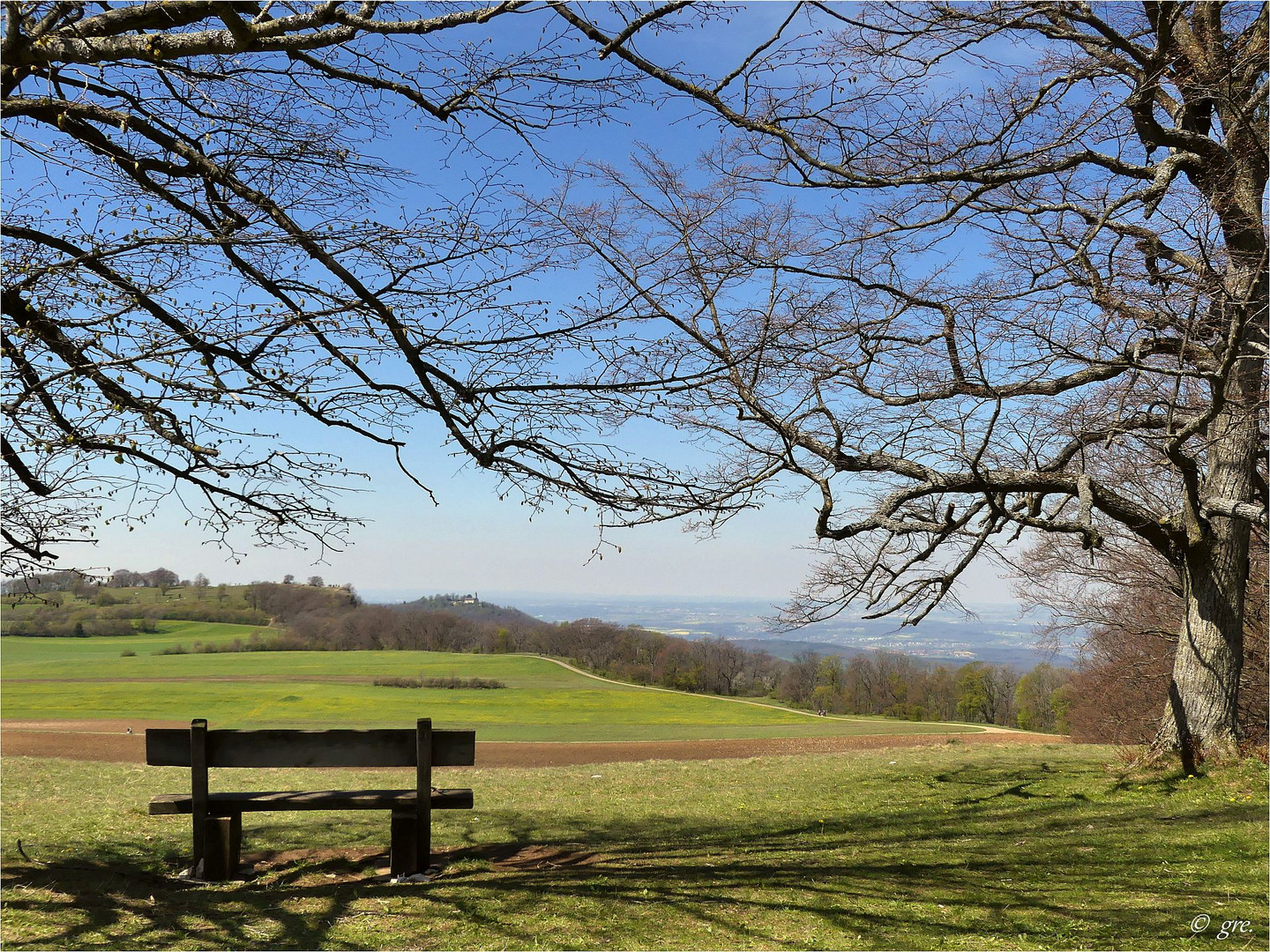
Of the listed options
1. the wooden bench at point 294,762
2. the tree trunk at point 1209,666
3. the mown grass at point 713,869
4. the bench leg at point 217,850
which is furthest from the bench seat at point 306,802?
the tree trunk at point 1209,666

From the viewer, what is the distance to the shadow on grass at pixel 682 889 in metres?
4.84

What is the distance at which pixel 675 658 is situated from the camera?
4019 centimetres

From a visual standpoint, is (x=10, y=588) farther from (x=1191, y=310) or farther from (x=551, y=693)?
(x=551, y=693)

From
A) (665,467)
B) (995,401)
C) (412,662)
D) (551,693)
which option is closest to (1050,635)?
(995,401)

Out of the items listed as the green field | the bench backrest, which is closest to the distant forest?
the green field

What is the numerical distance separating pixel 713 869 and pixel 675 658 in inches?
1354

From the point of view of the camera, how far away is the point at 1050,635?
17.6 metres

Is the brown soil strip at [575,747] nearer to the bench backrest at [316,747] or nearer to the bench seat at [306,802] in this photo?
the bench seat at [306,802]

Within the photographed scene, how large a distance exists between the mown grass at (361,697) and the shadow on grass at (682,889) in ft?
45.1

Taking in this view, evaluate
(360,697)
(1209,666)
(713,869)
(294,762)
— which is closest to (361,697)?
(360,697)

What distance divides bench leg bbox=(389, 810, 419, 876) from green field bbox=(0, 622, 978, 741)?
1522 centimetres

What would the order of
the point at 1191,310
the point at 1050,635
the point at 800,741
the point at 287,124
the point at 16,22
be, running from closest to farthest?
the point at 16,22, the point at 287,124, the point at 1191,310, the point at 1050,635, the point at 800,741

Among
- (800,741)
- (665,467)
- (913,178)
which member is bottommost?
(800,741)

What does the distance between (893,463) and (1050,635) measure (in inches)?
371
